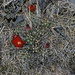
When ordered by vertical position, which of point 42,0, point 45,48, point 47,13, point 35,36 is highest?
point 42,0

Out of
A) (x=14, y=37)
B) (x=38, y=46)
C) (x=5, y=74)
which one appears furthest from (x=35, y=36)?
(x=5, y=74)

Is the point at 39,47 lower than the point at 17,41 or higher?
lower

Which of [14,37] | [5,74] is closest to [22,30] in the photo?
[14,37]

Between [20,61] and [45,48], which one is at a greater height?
[45,48]

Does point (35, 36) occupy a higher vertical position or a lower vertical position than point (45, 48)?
higher

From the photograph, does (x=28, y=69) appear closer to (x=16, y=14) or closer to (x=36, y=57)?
(x=36, y=57)

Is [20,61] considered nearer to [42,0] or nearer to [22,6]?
[22,6]
